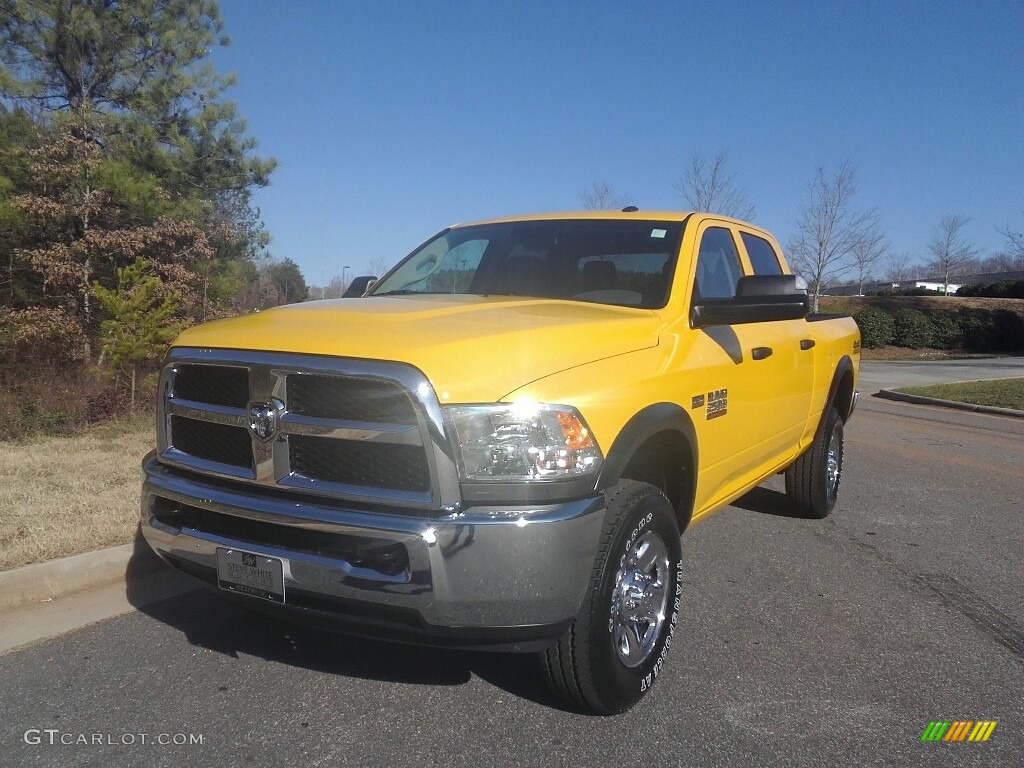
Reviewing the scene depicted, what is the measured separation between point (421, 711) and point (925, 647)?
2.32m

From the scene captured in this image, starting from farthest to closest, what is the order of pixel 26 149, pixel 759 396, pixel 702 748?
1. pixel 26 149
2. pixel 759 396
3. pixel 702 748

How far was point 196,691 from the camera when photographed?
122 inches

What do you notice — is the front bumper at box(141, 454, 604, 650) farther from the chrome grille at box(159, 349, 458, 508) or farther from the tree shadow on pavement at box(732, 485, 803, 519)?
the tree shadow on pavement at box(732, 485, 803, 519)

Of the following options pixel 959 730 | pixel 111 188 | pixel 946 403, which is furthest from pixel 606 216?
pixel 946 403

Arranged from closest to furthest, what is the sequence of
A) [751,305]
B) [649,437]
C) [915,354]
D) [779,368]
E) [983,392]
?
[649,437]
[751,305]
[779,368]
[983,392]
[915,354]

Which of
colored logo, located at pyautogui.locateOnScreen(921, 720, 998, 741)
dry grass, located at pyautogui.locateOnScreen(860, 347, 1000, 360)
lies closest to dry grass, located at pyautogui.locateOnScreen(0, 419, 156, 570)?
colored logo, located at pyautogui.locateOnScreen(921, 720, 998, 741)

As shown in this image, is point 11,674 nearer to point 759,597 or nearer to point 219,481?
point 219,481

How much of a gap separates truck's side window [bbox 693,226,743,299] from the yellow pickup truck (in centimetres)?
38

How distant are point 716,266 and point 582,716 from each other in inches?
97.8

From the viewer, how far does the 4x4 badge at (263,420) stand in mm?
2701

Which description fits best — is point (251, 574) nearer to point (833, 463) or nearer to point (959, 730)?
point (959, 730)

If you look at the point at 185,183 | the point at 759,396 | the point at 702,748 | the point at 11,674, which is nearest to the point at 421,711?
the point at 702,748

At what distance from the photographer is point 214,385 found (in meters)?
2.99

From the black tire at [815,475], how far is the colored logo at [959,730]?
2.69 metres
